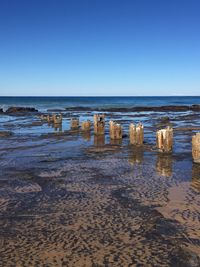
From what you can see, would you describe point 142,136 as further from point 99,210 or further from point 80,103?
point 80,103

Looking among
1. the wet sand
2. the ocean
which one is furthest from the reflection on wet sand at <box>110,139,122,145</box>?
the ocean

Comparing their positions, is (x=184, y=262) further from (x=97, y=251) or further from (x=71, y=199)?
(x=71, y=199)

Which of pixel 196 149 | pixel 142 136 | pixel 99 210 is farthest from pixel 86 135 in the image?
pixel 99 210

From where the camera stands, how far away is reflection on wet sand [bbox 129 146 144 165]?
1349 centimetres

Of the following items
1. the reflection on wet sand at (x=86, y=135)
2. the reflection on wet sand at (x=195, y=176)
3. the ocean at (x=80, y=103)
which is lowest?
the reflection on wet sand at (x=195, y=176)

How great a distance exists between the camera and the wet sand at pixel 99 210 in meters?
5.95

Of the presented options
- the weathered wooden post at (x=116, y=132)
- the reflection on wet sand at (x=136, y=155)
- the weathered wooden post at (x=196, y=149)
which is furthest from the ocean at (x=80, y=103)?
the weathered wooden post at (x=196, y=149)

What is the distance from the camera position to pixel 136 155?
48.3ft

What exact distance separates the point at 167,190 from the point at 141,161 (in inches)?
157

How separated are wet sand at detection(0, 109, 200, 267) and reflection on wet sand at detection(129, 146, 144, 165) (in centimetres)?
4

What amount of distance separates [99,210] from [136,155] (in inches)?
273

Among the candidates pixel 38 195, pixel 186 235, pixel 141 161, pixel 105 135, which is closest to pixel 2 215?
pixel 38 195

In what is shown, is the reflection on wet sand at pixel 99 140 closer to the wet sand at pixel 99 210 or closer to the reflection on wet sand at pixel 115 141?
the reflection on wet sand at pixel 115 141

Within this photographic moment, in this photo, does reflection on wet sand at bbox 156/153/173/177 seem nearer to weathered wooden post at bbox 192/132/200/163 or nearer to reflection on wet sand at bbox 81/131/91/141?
weathered wooden post at bbox 192/132/200/163
